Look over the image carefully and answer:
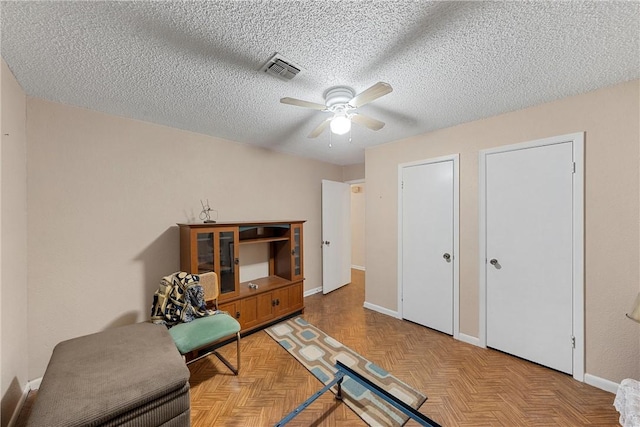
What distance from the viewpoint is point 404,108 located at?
92.0 inches

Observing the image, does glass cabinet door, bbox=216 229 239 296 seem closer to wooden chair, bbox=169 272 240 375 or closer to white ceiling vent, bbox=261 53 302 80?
wooden chair, bbox=169 272 240 375

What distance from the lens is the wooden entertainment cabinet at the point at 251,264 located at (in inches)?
104

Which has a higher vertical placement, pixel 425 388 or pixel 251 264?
pixel 251 264

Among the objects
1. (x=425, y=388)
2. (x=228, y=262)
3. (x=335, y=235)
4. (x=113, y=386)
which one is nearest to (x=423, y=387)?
(x=425, y=388)

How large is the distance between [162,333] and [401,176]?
3151mm

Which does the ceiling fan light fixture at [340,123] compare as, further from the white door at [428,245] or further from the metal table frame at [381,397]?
the metal table frame at [381,397]

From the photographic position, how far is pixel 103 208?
2344 millimetres

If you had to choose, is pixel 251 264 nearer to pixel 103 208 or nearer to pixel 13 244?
pixel 103 208

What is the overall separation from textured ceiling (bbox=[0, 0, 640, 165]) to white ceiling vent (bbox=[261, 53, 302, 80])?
56 millimetres

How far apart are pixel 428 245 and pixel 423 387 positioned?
160 centimetres

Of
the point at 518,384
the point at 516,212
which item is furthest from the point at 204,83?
the point at 518,384

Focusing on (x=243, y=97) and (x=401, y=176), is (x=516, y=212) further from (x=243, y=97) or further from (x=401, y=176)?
(x=243, y=97)

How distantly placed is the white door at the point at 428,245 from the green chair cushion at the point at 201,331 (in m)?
2.31

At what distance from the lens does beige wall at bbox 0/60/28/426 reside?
154cm
